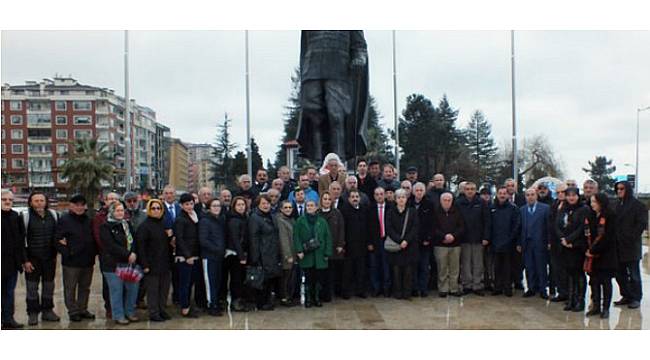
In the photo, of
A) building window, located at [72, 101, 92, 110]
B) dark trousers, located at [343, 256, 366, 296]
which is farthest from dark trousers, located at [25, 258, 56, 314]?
building window, located at [72, 101, 92, 110]

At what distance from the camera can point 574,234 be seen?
6820 millimetres

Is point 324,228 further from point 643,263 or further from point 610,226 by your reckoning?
point 643,263

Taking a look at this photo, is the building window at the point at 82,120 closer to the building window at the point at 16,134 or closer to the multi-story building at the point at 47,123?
the multi-story building at the point at 47,123

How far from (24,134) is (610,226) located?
82.8 m

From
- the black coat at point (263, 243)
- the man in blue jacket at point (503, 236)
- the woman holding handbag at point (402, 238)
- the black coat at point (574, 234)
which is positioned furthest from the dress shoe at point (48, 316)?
the black coat at point (574, 234)

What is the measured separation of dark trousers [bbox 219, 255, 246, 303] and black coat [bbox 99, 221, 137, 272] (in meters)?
1.20

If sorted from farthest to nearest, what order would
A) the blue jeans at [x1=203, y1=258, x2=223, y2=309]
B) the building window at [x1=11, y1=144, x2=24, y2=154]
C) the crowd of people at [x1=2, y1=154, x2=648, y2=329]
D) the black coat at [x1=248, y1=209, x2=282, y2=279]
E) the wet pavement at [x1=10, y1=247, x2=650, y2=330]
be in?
1. the building window at [x1=11, y1=144, x2=24, y2=154]
2. the black coat at [x1=248, y1=209, x2=282, y2=279]
3. the blue jeans at [x1=203, y1=258, x2=223, y2=309]
4. the crowd of people at [x1=2, y1=154, x2=648, y2=329]
5. the wet pavement at [x1=10, y1=247, x2=650, y2=330]

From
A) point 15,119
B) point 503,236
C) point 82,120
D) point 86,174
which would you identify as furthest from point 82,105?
point 503,236

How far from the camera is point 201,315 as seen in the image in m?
6.85

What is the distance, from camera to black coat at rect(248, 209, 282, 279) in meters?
7.05

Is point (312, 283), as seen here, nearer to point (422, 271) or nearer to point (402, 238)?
point (402, 238)

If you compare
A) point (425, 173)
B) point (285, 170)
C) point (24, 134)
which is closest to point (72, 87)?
point (24, 134)

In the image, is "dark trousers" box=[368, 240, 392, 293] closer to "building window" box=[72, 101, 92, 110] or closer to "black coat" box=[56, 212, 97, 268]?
"black coat" box=[56, 212, 97, 268]

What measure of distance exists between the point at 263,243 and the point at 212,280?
0.75 m
